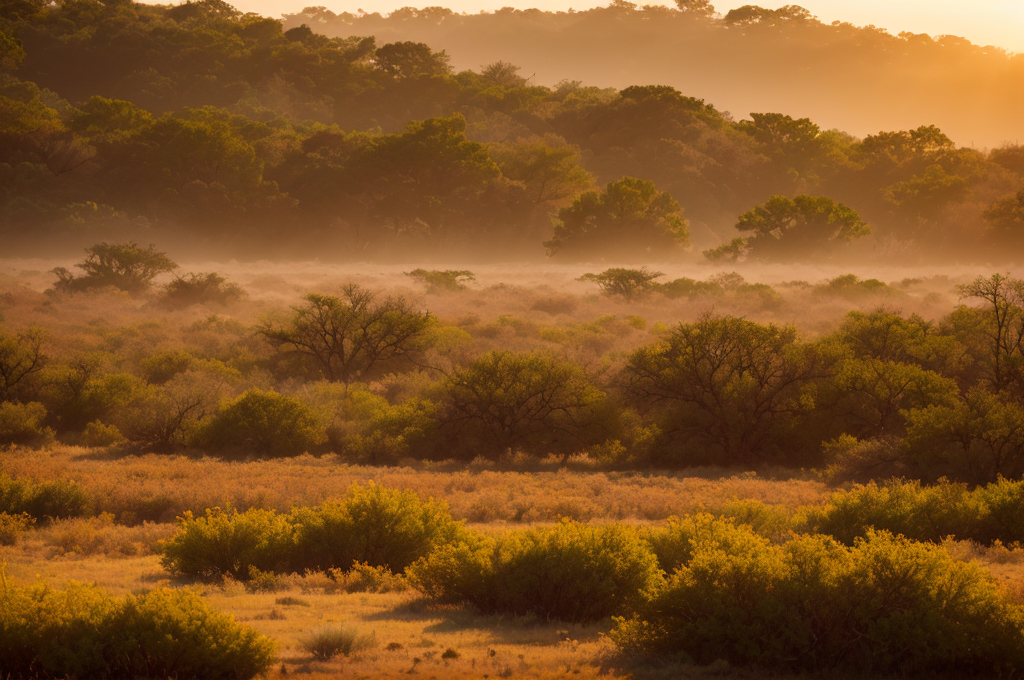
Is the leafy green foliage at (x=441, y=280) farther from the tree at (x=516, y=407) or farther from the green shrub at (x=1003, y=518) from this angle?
the green shrub at (x=1003, y=518)

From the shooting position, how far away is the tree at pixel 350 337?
76.5 feet

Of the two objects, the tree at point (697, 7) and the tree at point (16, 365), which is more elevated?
the tree at point (697, 7)

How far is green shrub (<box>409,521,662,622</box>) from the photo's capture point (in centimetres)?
807

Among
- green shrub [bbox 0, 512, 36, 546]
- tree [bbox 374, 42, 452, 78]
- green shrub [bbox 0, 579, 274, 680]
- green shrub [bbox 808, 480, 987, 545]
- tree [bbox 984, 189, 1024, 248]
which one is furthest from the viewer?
tree [bbox 374, 42, 452, 78]

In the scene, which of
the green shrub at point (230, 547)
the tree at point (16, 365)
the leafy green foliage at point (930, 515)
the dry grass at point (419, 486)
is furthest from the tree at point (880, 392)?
the tree at point (16, 365)

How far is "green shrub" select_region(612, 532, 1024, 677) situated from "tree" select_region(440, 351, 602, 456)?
36.4 feet

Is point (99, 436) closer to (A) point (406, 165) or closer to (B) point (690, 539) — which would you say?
(B) point (690, 539)

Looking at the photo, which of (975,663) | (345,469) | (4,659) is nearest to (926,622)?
(975,663)

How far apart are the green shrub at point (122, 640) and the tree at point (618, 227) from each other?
46.2 m

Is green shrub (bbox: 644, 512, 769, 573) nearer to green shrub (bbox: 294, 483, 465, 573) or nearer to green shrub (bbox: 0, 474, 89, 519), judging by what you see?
green shrub (bbox: 294, 483, 465, 573)

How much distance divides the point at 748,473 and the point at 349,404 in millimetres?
9038

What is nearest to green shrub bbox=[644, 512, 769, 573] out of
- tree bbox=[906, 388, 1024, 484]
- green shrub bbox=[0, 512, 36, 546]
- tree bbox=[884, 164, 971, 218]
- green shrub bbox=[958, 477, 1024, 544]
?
green shrub bbox=[958, 477, 1024, 544]

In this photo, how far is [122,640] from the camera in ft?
19.6

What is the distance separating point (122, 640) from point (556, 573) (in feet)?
12.3
